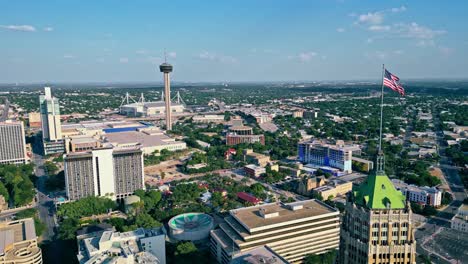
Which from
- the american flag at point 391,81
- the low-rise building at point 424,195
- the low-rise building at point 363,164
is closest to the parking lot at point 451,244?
the low-rise building at point 424,195

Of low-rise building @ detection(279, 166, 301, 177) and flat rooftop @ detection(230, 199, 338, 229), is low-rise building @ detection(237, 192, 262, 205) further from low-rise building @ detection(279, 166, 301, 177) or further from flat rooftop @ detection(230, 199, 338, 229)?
low-rise building @ detection(279, 166, 301, 177)

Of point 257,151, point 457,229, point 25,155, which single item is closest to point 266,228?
point 457,229

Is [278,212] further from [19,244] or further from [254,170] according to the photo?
[254,170]

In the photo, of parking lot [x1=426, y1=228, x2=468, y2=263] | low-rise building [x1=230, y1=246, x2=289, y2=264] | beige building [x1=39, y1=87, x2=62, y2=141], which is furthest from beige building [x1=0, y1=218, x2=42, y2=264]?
beige building [x1=39, y1=87, x2=62, y2=141]

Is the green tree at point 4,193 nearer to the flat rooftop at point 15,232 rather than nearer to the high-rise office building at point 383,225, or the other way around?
the flat rooftop at point 15,232

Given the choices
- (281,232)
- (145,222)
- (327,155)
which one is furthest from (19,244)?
(327,155)
